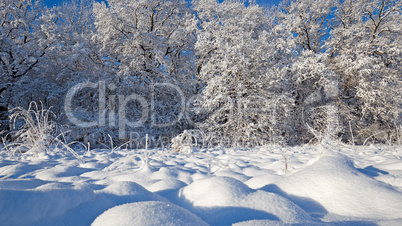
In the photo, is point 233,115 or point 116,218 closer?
point 116,218

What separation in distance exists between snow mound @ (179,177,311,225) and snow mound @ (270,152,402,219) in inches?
8.0

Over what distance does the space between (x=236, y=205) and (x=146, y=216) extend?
419 mm

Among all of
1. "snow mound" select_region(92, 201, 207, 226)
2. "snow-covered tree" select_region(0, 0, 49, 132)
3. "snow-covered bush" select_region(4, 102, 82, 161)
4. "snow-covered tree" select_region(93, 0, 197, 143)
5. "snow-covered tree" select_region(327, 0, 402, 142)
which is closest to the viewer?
"snow mound" select_region(92, 201, 207, 226)

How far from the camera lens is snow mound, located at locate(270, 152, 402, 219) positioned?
0.88 metres

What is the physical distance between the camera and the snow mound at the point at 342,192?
2.89ft

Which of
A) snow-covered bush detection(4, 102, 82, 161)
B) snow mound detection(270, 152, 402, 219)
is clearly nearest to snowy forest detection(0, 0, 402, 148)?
snow-covered bush detection(4, 102, 82, 161)

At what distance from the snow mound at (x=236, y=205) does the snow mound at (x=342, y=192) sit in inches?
8.0

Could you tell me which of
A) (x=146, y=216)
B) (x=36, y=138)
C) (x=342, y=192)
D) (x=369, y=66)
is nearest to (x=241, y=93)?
(x=369, y=66)

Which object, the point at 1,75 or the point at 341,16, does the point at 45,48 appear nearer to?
the point at 1,75

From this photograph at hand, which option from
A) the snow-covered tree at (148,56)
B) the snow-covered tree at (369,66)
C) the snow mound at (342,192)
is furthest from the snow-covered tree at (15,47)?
the snow-covered tree at (369,66)

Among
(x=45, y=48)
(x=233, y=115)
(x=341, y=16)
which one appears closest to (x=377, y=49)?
(x=341, y=16)

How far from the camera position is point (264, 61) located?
8680 millimetres

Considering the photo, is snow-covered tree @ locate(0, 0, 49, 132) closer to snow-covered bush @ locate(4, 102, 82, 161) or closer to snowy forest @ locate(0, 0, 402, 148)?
snowy forest @ locate(0, 0, 402, 148)

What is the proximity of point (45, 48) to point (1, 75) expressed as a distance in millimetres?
1711
